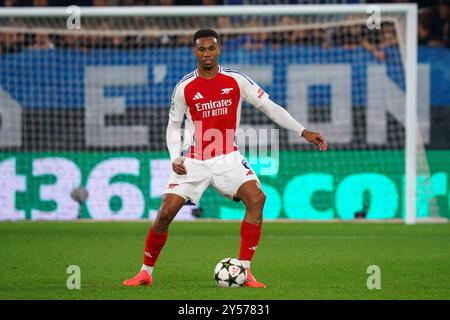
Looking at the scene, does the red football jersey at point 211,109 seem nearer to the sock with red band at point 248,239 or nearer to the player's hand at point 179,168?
the player's hand at point 179,168

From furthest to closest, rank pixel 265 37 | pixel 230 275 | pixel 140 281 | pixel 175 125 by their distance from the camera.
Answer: pixel 265 37
pixel 175 125
pixel 140 281
pixel 230 275

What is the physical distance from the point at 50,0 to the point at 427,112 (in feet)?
22.0

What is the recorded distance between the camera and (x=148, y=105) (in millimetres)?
16156

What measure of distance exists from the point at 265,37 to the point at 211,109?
8832mm

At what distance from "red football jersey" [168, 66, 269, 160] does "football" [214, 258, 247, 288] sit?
911 millimetres

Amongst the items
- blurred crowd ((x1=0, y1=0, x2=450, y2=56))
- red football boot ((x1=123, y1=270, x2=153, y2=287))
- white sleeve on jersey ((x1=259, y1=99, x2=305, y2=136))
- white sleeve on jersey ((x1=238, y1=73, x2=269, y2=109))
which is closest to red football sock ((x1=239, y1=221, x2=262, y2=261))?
red football boot ((x1=123, y1=270, x2=153, y2=287))

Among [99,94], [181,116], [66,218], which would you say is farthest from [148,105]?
[181,116]

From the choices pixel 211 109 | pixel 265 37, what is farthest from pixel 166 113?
pixel 211 109

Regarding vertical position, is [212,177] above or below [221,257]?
above

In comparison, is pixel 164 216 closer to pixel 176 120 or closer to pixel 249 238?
pixel 249 238

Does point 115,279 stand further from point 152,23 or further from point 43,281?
point 152,23

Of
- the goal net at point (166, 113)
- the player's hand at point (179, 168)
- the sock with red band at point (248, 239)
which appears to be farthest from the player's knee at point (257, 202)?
the goal net at point (166, 113)

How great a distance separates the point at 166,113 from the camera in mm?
16312

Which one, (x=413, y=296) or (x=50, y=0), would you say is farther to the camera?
(x=50, y=0)
